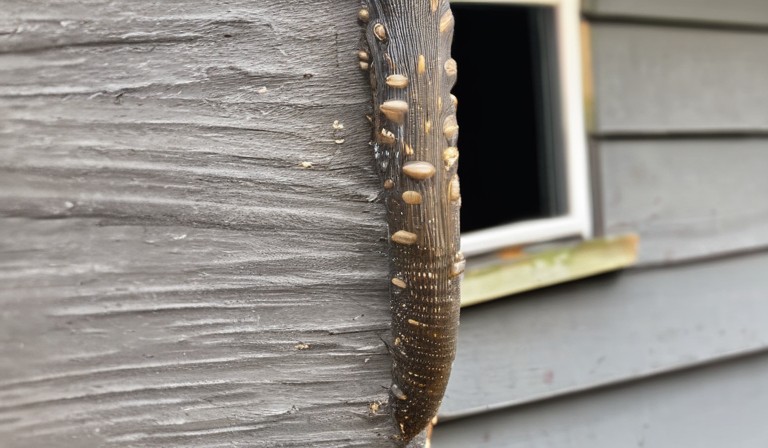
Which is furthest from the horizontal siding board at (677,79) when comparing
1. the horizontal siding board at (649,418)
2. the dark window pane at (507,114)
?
the horizontal siding board at (649,418)

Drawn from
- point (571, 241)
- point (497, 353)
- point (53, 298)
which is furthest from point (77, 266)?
point (571, 241)

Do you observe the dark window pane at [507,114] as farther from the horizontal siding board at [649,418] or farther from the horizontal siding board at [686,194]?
the horizontal siding board at [649,418]

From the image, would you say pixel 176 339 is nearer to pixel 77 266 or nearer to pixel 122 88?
pixel 77 266

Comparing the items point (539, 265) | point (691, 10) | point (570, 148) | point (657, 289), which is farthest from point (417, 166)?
point (691, 10)

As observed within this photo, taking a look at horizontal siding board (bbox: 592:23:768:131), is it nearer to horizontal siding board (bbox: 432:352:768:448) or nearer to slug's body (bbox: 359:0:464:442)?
horizontal siding board (bbox: 432:352:768:448)

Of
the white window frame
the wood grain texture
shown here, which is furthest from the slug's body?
the white window frame

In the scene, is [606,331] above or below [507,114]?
below

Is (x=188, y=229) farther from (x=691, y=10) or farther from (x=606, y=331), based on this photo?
(x=691, y=10)
